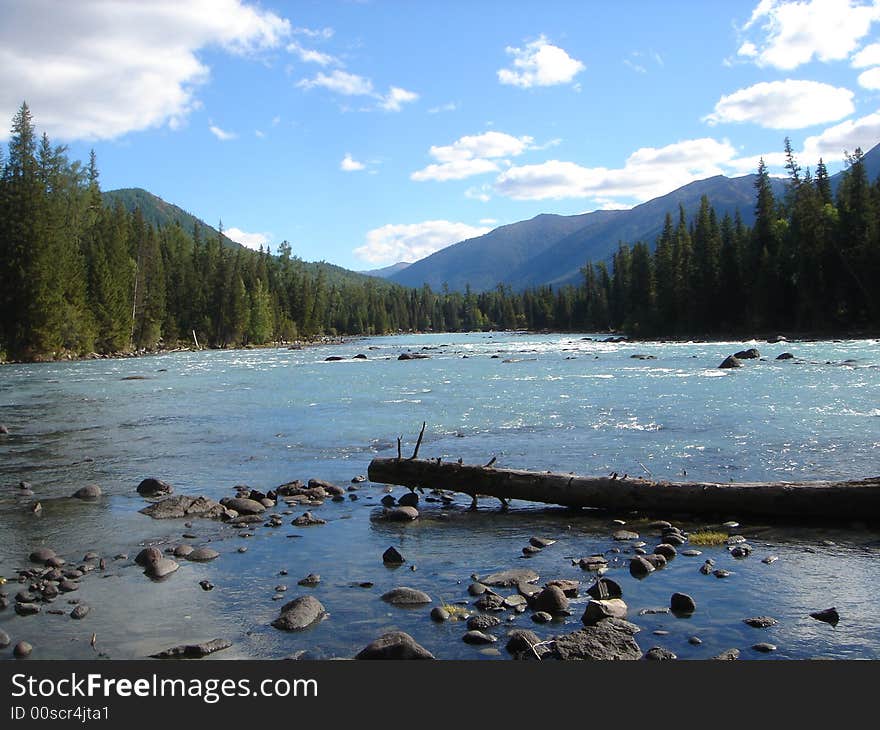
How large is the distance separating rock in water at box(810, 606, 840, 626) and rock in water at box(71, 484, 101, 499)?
13.8 meters

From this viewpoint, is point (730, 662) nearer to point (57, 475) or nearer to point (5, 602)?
point (5, 602)

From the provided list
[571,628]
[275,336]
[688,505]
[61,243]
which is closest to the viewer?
[571,628]

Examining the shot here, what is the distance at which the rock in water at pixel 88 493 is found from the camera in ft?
47.8

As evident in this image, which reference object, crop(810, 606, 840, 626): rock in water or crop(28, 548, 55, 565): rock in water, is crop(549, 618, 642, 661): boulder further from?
crop(28, 548, 55, 565): rock in water

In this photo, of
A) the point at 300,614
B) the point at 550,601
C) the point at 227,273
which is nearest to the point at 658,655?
the point at 550,601

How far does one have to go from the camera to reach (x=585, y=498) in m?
12.5

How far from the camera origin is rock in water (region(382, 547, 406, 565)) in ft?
33.4

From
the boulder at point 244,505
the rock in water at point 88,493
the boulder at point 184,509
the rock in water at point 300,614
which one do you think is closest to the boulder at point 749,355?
the boulder at point 244,505

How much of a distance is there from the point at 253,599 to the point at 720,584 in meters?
6.19

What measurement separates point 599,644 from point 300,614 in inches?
138

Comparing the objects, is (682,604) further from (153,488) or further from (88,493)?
(88,493)

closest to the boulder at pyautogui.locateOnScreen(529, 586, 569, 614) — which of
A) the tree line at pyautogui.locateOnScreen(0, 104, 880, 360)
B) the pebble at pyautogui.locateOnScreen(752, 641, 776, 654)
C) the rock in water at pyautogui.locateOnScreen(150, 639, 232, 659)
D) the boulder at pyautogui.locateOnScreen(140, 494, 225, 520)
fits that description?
the pebble at pyautogui.locateOnScreen(752, 641, 776, 654)

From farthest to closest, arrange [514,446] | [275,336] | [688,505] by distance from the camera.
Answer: [275,336], [514,446], [688,505]

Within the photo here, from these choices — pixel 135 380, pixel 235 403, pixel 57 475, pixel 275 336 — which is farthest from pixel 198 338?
pixel 57 475
